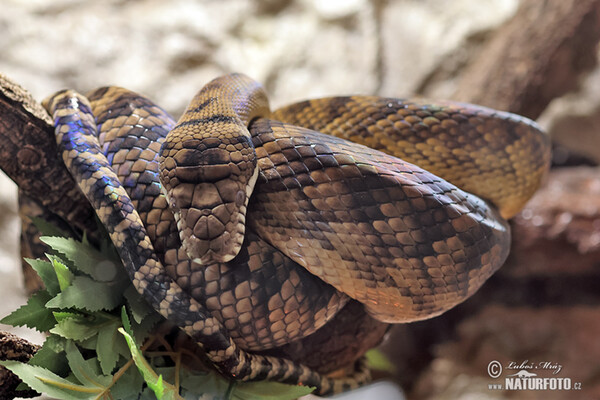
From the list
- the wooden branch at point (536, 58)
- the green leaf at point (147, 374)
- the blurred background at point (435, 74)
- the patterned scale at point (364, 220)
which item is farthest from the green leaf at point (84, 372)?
the wooden branch at point (536, 58)

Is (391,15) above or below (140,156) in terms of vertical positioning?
below

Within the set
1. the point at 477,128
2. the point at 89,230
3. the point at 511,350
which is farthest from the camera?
the point at 511,350

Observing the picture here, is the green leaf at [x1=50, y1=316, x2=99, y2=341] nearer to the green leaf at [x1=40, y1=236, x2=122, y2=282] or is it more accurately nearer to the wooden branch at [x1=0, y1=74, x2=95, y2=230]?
the green leaf at [x1=40, y1=236, x2=122, y2=282]

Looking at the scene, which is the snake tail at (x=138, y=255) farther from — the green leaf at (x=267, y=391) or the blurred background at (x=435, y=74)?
the blurred background at (x=435, y=74)

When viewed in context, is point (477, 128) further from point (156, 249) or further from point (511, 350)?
point (511, 350)

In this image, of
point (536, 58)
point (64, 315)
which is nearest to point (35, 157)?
point (64, 315)

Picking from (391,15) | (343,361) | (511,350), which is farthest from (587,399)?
(391,15)
